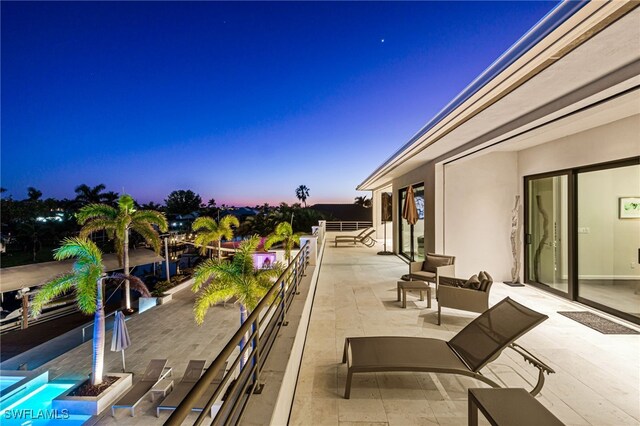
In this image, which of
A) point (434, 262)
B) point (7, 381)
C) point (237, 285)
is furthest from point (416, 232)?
point (7, 381)

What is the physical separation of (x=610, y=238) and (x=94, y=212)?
15.2 m

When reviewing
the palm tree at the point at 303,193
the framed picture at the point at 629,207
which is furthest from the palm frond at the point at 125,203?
the palm tree at the point at 303,193

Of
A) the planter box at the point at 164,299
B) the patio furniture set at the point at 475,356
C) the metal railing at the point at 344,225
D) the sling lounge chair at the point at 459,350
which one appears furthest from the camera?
the metal railing at the point at 344,225

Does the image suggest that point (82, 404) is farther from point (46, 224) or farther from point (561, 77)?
point (46, 224)

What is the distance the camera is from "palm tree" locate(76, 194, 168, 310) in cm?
1206

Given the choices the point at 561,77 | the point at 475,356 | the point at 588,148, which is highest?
the point at 561,77

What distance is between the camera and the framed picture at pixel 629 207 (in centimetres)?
507

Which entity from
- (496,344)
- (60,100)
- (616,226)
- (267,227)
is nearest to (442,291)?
(496,344)

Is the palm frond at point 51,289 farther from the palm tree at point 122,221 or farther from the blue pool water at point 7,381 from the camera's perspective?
the palm tree at point 122,221

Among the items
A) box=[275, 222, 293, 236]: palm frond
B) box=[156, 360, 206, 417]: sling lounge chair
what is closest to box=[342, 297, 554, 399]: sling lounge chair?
box=[156, 360, 206, 417]: sling lounge chair

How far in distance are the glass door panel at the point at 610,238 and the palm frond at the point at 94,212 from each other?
14699 mm

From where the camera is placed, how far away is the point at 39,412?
617 centimetres

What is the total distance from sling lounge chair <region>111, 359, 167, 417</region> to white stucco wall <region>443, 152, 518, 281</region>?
6799 mm

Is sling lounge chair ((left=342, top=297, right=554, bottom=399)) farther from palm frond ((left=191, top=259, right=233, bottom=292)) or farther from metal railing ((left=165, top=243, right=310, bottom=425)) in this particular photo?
palm frond ((left=191, top=259, right=233, bottom=292))
